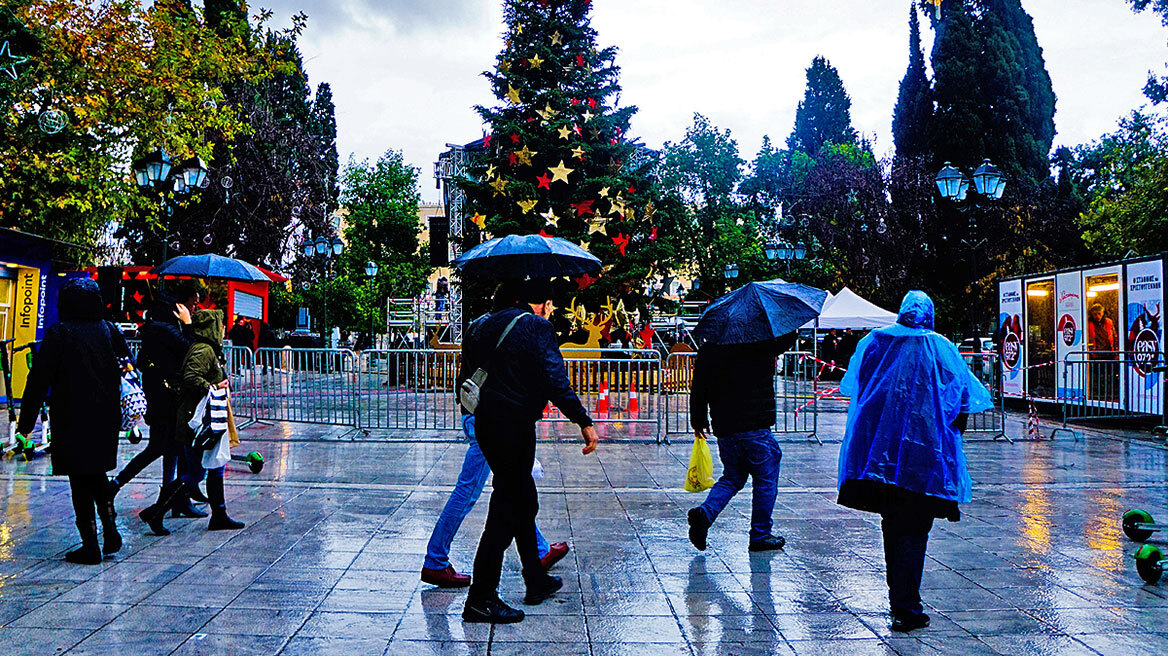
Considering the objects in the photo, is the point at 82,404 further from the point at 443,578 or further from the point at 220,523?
the point at 443,578

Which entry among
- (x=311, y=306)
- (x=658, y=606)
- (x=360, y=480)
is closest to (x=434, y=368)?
(x=360, y=480)

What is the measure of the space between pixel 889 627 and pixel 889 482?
2.33ft

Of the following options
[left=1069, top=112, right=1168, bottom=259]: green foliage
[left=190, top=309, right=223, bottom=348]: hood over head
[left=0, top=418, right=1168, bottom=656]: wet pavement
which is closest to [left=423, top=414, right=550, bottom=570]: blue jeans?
[left=0, top=418, right=1168, bottom=656]: wet pavement

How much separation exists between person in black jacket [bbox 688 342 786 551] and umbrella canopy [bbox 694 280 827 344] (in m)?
0.10

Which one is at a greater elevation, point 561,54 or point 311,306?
point 561,54

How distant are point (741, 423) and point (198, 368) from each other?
381 cm

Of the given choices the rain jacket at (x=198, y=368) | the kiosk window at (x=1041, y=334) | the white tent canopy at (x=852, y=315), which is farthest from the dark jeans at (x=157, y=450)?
the white tent canopy at (x=852, y=315)

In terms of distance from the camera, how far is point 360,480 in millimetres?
8656

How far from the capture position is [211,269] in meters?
9.74

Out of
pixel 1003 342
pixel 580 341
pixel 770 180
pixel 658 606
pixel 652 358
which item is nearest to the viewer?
pixel 658 606

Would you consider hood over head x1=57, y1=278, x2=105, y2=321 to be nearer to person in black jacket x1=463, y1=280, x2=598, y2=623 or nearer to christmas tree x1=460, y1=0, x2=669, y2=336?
person in black jacket x1=463, y1=280, x2=598, y2=623

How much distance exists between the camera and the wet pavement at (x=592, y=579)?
408cm

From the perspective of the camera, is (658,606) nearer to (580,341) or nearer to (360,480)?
(360,480)

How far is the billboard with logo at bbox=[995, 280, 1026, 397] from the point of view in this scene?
17547 millimetres
